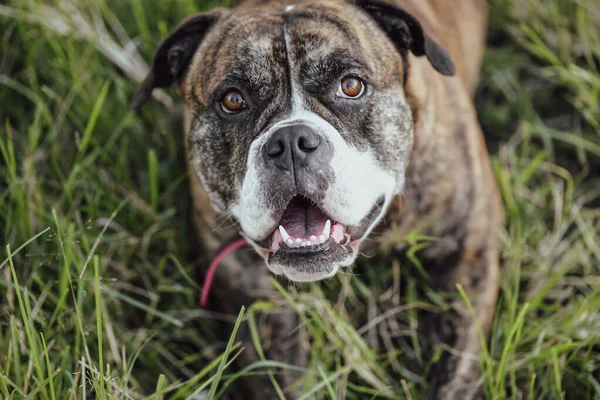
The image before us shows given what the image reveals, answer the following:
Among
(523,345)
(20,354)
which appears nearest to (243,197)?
(20,354)

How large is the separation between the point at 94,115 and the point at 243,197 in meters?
0.99

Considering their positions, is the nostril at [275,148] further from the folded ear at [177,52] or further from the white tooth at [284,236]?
the folded ear at [177,52]

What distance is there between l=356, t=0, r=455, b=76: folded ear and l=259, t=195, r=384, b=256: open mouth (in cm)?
76

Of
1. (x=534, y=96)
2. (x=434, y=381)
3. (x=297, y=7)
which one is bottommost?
(x=434, y=381)

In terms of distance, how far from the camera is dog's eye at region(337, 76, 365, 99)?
2604mm

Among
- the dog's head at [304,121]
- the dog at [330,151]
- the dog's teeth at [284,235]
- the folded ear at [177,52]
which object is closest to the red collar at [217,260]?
the dog at [330,151]

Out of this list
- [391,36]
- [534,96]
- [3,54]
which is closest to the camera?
[391,36]

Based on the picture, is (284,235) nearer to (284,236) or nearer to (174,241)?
(284,236)

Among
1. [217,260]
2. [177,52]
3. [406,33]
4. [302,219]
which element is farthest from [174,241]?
[406,33]

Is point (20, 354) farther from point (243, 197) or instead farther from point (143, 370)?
point (243, 197)

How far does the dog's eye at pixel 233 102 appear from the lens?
2.65 meters

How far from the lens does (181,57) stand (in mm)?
3010

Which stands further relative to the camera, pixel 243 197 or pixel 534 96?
pixel 534 96

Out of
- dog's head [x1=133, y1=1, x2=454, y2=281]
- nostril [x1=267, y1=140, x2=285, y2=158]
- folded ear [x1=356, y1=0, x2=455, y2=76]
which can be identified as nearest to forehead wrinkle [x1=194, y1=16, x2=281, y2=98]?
dog's head [x1=133, y1=1, x2=454, y2=281]
